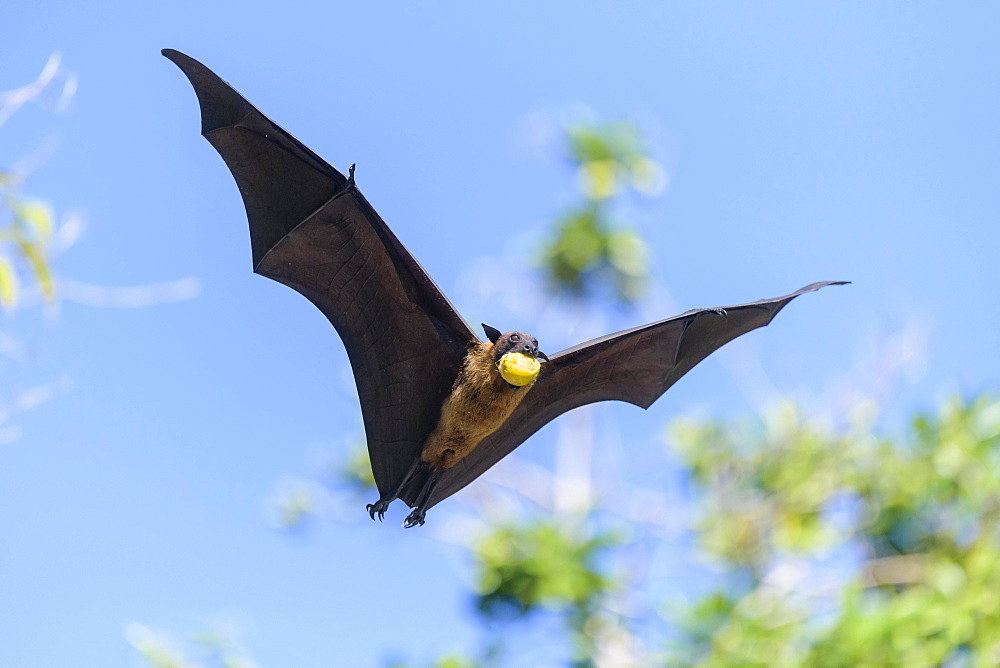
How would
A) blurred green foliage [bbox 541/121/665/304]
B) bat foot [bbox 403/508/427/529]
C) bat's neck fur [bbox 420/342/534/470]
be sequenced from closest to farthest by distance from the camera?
bat's neck fur [bbox 420/342/534/470], bat foot [bbox 403/508/427/529], blurred green foliage [bbox 541/121/665/304]

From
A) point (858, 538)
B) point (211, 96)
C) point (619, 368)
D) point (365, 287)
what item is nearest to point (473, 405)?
point (365, 287)

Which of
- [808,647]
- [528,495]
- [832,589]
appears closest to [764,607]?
[832,589]

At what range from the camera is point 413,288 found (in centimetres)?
596

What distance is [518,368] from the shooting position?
17.1 feet

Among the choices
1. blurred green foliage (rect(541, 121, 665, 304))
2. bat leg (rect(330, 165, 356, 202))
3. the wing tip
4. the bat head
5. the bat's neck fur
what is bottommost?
the bat's neck fur

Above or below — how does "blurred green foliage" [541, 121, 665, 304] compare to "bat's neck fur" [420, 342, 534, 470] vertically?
above

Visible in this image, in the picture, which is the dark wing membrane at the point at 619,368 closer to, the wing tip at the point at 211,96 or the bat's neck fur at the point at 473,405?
the bat's neck fur at the point at 473,405

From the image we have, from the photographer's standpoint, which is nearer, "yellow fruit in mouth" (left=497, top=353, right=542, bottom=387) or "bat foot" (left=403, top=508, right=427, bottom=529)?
"yellow fruit in mouth" (left=497, top=353, right=542, bottom=387)

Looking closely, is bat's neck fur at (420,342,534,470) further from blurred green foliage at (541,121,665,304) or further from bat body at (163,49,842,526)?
blurred green foliage at (541,121,665,304)

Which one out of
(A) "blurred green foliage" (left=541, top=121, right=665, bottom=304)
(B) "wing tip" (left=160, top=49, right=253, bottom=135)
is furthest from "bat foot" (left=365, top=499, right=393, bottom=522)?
(A) "blurred green foliage" (left=541, top=121, right=665, bottom=304)

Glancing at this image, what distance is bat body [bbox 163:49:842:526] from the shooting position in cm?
567

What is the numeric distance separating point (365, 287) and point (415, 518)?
5.21 ft

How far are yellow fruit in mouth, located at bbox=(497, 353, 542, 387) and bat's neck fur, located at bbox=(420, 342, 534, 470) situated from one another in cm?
12

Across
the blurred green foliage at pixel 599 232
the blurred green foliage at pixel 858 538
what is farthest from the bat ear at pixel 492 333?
the blurred green foliage at pixel 599 232
